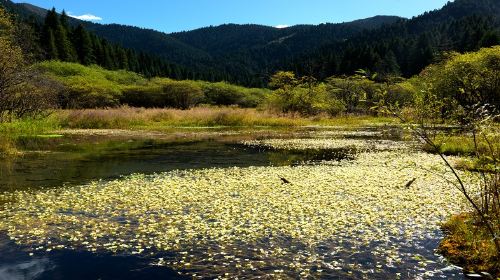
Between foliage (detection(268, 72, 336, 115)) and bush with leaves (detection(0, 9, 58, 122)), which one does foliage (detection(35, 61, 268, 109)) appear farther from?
foliage (detection(268, 72, 336, 115))

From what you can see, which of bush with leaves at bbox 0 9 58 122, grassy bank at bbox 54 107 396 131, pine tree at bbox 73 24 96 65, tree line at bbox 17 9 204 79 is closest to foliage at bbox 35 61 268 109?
tree line at bbox 17 9 204 79

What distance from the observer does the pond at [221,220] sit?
8.27 m

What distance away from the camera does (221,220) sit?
37.0 feet

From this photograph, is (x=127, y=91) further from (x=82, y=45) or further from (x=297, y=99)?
(x=297, y=99)

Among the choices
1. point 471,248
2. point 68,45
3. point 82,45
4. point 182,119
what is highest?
point 82,45

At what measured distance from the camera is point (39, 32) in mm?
97875

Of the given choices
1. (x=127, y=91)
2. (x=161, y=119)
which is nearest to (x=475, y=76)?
(x=161, y=119)

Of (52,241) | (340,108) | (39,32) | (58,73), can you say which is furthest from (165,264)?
(39,32)

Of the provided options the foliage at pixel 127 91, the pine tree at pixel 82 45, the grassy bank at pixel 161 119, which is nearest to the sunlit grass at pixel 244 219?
the grassy bank at pixel 161 119

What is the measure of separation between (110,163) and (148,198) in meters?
9.26

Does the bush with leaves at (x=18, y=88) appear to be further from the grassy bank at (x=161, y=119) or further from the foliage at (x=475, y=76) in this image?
the foliage at (x=475, y=76)

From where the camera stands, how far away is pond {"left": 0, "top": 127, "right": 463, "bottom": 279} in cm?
827

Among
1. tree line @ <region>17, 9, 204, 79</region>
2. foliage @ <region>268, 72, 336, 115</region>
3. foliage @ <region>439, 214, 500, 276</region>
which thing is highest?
tree line @ <region>17, 9, 204, 79</region>

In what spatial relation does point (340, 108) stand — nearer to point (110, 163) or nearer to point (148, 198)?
point (110, 163)
